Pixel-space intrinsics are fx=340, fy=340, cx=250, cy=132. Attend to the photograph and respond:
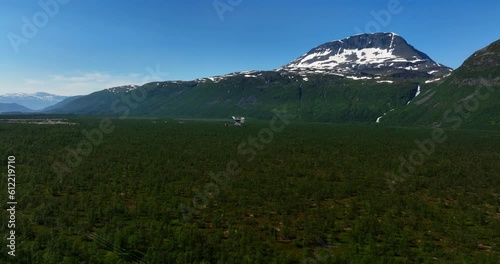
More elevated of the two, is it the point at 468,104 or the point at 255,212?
the point at 468,104

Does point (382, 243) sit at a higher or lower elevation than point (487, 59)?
lower

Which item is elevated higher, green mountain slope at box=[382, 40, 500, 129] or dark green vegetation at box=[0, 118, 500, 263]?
green mountain slope at box=[382, 40, 500, 129]

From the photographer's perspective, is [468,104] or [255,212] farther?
[468,104]

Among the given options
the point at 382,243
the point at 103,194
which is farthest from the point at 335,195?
the point at 103,194

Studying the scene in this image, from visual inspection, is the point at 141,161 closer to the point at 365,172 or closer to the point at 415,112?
A: the point at 365,172
